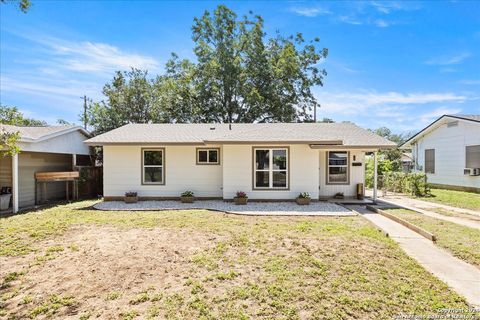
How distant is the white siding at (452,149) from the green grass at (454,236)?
9.43 metres

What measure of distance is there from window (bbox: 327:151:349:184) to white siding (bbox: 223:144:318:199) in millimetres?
1511

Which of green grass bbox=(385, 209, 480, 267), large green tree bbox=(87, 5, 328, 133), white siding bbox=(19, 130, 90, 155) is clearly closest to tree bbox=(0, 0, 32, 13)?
white siding bbox=(19, 130, 90, 155)

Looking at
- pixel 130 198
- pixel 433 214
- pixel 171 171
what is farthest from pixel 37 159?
pixel 433 214

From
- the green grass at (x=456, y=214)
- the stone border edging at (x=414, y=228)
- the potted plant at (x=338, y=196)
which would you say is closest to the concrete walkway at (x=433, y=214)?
the green grass at (x=456, y=214)

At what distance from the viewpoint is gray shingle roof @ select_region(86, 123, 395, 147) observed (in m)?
10.9

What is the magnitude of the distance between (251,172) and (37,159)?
10.1m

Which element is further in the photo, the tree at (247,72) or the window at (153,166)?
the tree at (247,72)

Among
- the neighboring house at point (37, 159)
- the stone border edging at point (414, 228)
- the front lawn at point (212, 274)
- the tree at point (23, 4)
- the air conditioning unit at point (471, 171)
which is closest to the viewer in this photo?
the front lawn at point (212, 274)

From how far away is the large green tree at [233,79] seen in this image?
951 inches

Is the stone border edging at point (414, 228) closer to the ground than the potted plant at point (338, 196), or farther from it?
closer to the ground

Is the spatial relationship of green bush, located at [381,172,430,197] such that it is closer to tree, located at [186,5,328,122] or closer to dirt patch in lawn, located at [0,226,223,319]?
tree, located at [186,5,328,122]

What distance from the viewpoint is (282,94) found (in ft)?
81.9

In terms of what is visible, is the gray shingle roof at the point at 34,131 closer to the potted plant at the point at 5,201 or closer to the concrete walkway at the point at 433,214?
the potted plant at the point at 5,201

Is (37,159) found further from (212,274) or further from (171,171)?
(212,274)
